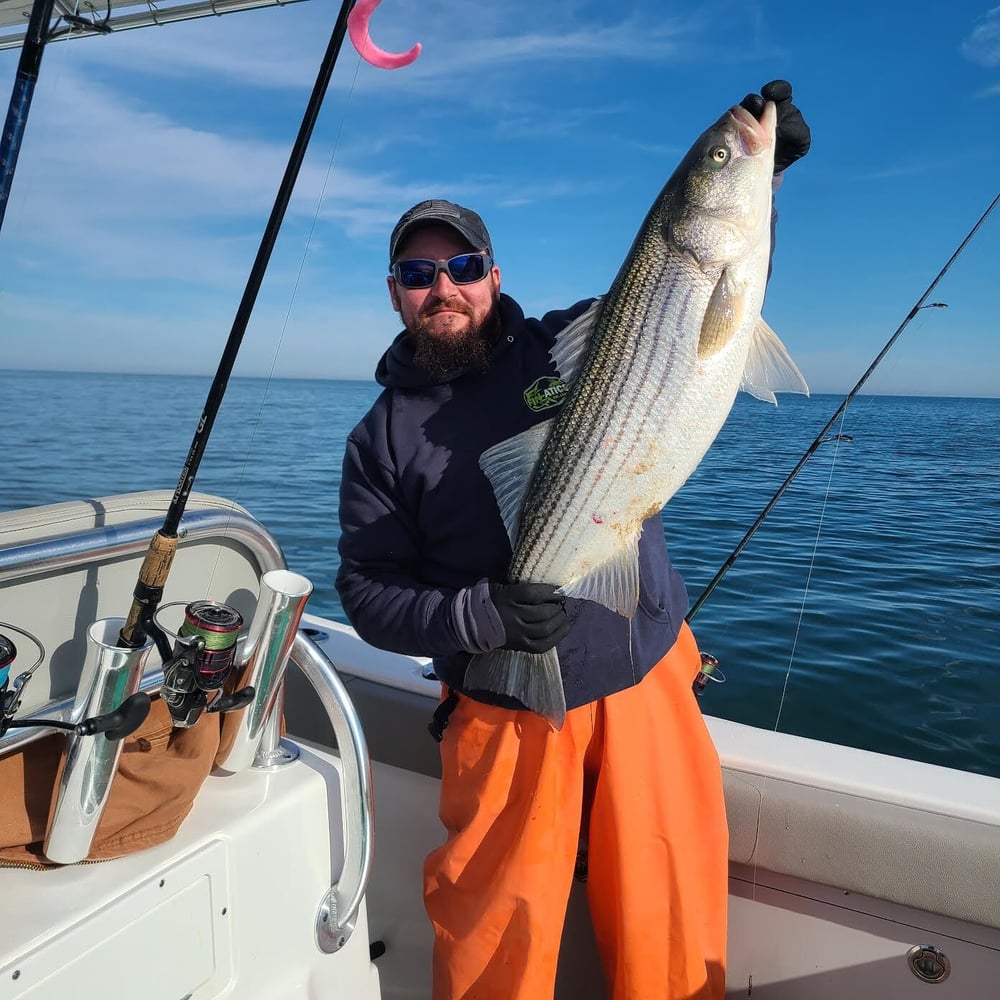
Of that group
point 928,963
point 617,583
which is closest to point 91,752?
point 617,583

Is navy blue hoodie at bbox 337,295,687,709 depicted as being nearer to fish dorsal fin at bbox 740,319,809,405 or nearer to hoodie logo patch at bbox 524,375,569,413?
hoodie logo patch at bbox 524,375,569,413

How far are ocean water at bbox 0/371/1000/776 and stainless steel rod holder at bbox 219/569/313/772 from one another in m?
1.50

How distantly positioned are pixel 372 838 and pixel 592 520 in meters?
1.11

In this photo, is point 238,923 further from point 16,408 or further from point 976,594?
point 16,408

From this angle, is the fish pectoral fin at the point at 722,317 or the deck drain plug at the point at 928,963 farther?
the deck drain plug at the point at 928,963

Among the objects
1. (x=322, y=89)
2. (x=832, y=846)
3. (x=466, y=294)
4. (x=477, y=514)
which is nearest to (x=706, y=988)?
(x=832, y=846)

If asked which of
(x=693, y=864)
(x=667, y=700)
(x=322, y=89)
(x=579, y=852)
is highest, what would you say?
(x=322, y=89)

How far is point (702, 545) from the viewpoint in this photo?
1003cm

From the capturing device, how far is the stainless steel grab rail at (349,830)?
216 cm

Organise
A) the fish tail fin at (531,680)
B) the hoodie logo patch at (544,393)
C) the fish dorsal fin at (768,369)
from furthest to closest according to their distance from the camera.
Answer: the hoodie logo patch at (544,393)
the fish tail fin at (531,680)
the fish dorsal fin at (768,369)

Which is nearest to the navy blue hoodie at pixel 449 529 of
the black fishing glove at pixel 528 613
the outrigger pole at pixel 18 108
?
the black fishing glove at pixel 528 613

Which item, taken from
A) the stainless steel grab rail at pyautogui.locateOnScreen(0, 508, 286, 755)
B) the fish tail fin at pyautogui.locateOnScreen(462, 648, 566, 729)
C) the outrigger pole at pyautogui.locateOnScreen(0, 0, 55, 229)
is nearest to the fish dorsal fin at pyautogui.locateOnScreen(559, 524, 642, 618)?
the fish tail fin at pyautogui.locateOnScreen(462, 648, 566, 729)

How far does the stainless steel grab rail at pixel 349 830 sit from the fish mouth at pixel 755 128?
1.87 meters

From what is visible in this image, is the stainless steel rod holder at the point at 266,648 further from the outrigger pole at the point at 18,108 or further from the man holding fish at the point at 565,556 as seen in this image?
the outrigger pole at the point at 18,108
